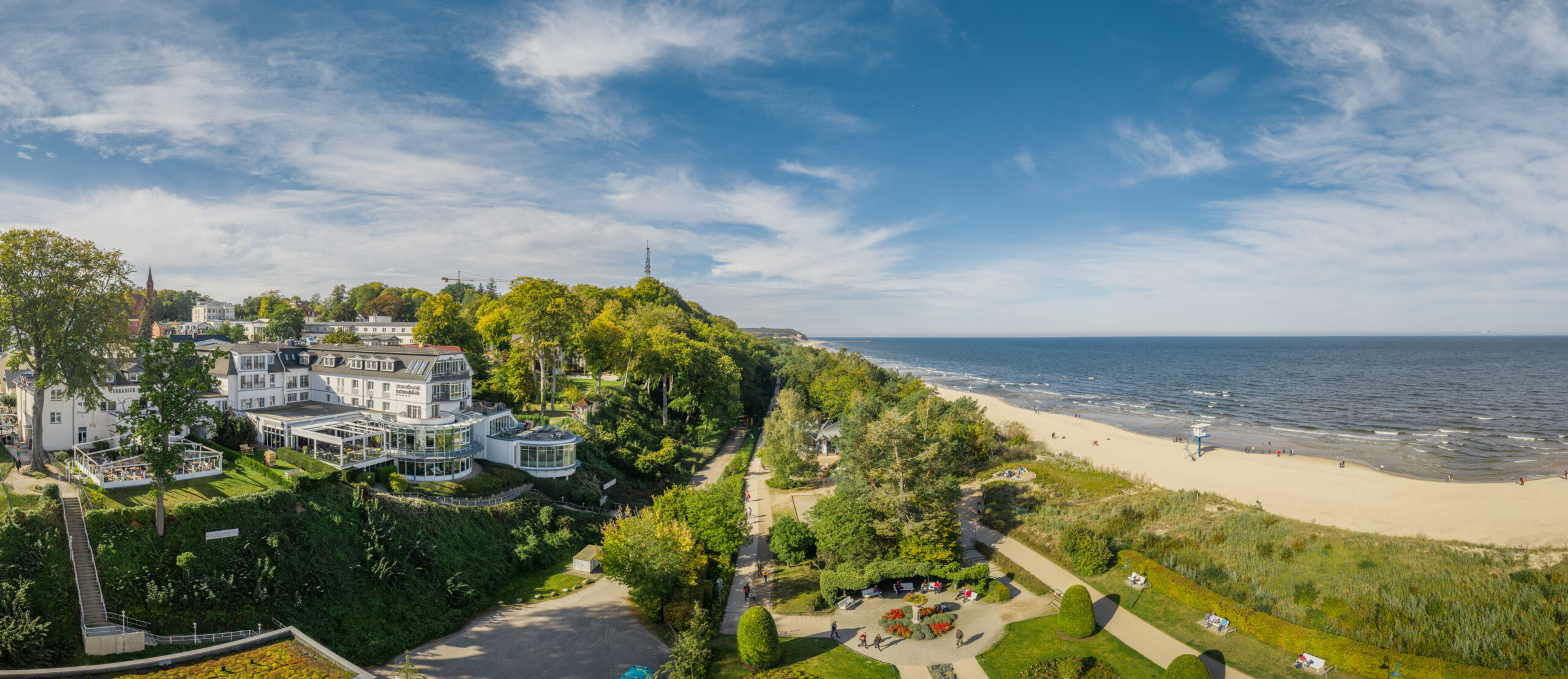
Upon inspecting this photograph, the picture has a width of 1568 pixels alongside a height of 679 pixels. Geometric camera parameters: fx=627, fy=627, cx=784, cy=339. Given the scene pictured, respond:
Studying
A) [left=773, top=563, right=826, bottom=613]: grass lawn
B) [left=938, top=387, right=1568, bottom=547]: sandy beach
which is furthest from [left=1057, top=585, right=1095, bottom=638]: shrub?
[left=938, top=387, right=1568, bottom=547]: sandy beach

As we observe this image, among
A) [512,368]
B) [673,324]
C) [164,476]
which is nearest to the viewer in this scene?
[164,476]

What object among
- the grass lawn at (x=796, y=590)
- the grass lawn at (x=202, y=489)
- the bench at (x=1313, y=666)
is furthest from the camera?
the grass lawn at (x=796, y=590)

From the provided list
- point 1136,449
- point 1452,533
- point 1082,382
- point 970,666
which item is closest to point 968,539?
point 970,666

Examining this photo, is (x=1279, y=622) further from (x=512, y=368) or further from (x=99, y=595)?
(x=512, y=368)

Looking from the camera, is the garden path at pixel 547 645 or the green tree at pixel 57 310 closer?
the garden path at pixel 547 645

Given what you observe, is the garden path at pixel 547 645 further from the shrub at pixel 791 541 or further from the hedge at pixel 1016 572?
the hedge at pixel 1016 572

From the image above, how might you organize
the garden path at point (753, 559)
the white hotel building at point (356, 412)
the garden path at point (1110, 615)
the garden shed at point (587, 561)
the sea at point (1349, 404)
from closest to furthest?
1. the garden path at point (1110, 615)
2. the garden path at point (753, 559)
3. the garden shed at point (587, 561)
4. the white hotel building at point (356, 412)
5. the sea at point (1349, 404)

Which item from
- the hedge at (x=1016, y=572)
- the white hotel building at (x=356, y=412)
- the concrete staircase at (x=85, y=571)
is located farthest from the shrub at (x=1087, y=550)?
the concrete staircase at (x=85, y=571)
